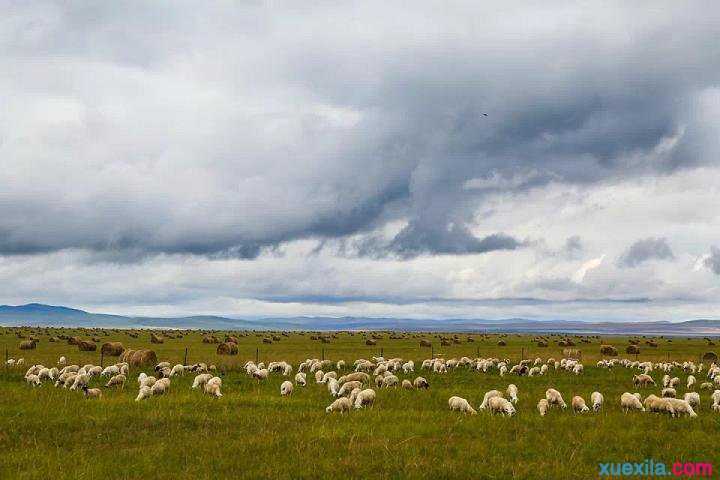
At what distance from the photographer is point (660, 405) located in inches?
808

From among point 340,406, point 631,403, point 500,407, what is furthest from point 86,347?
point 631,403

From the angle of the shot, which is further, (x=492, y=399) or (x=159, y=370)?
(x=159, y=370)

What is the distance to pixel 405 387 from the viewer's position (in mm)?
27984

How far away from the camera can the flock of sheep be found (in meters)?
20.8

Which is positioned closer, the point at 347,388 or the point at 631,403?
the point at 631,403

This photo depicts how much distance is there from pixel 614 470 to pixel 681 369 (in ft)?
115

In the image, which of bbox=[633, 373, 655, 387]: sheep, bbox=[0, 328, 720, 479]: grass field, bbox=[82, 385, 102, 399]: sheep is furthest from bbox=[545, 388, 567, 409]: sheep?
bbox=[82, 385, 102, 399]: sheep

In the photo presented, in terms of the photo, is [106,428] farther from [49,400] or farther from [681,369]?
[681,369]

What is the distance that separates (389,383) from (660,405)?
12.4m

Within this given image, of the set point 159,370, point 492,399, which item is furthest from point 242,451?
point 159,370

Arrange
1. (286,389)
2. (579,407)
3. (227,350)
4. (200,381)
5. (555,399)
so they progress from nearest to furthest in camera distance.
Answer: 1. (579,407)
2. (555,399)
3. (286,389)
4. (200,381)
5. (227,350)

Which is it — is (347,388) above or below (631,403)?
below

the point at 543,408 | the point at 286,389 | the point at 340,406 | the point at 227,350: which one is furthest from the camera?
the point at 227,350

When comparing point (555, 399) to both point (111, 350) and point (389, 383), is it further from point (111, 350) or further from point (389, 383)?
point (111, 350)
